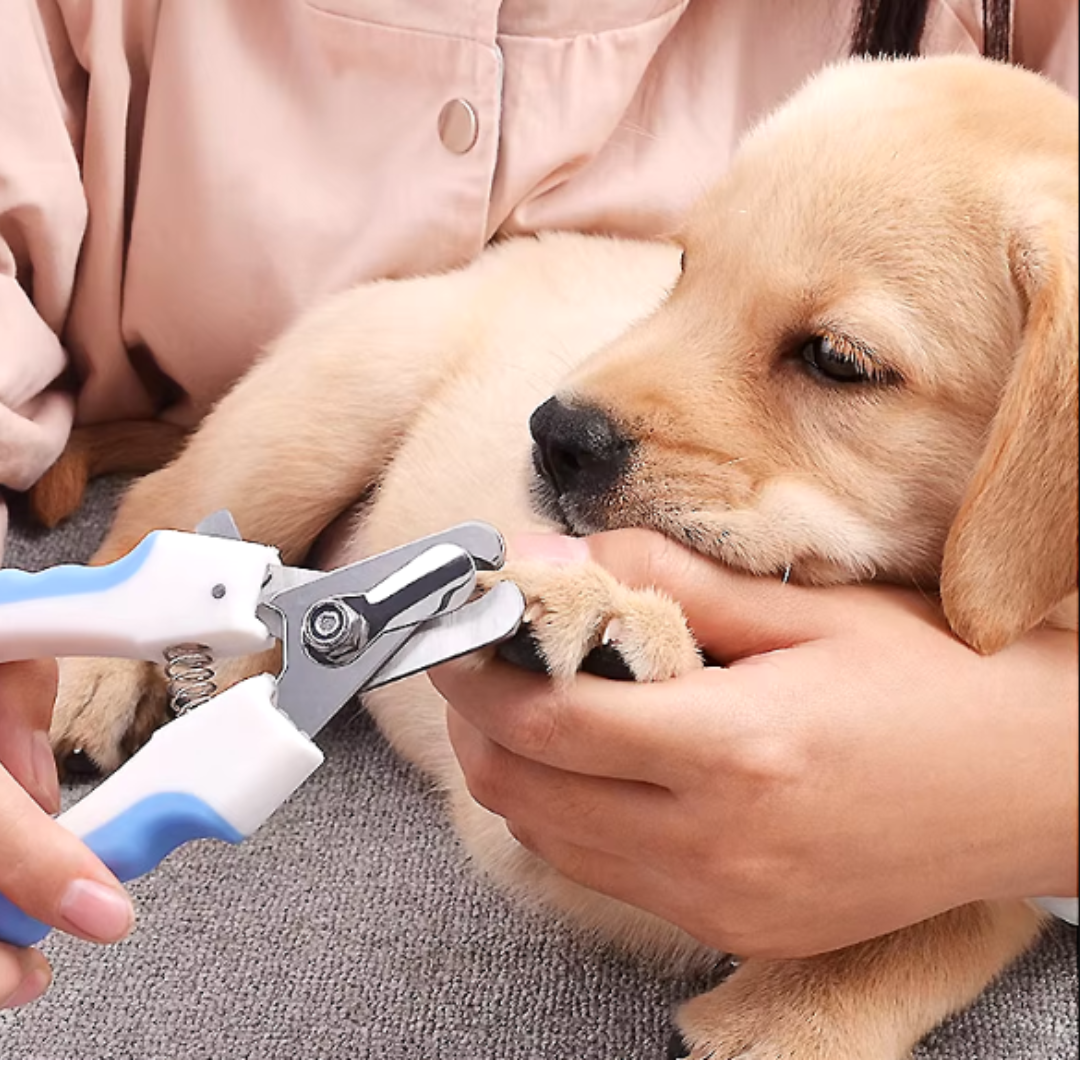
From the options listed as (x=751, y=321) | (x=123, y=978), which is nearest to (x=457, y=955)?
(x=123, y=978)

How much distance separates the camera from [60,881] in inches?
15.7

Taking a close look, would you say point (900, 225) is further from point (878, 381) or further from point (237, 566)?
point (237, 566)

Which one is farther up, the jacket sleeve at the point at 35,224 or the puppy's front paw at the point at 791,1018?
the jacket sleeve at the point at 35,224

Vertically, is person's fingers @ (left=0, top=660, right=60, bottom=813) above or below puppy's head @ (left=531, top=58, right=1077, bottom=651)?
below

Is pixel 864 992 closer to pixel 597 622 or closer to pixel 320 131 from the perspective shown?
pixel 597 622

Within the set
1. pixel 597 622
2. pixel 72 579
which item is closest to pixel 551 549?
pixel 597 622

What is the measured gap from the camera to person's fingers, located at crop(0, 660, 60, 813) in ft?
1.60

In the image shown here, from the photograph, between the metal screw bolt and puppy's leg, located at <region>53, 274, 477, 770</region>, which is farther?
puppy's leg, located at <region>53, 274, 477, 770</region>

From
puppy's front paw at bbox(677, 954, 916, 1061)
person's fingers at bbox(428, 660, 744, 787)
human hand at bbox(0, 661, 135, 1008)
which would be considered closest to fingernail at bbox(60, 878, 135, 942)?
human hand at bbox(0, 661, 135, 1008)

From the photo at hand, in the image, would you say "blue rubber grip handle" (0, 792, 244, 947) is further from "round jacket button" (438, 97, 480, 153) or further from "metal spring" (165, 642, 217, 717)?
"round jacket button" (438, 97, 480, 153)

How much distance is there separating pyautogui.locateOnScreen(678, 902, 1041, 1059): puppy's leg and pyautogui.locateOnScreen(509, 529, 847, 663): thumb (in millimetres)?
159

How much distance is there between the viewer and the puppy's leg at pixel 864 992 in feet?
1.81

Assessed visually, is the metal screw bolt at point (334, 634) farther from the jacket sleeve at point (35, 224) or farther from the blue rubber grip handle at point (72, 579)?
the jacket sleeve at point (35, 224)

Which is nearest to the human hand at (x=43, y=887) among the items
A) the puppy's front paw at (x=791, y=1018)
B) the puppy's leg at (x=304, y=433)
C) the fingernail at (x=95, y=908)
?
the fingernail at (x=95, y=908)
